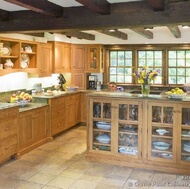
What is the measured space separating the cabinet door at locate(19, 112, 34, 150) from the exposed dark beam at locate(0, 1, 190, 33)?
1.58 meters

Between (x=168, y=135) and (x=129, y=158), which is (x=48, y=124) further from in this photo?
(x=168, y=135)

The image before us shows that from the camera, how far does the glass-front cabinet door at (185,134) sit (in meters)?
4.28

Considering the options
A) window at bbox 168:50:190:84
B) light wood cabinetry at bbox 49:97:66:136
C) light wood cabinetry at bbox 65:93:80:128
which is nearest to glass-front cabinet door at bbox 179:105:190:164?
light wood cabinetry at bbox 49:97:66:136

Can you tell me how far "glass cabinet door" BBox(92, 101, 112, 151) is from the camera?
470cm

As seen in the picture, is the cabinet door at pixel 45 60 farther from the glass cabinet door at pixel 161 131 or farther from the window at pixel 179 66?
the window at pixel 179 66

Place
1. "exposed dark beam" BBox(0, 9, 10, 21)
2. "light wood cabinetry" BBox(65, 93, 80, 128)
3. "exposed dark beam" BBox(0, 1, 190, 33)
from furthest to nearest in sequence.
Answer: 1. "light wood cabinetry" BBox(65, 93, 80, 128)
2. "exposed dark beam" BBox(0, 9, 10, 21)
3. "exposed dark beam" BBox(0, 1, 190, 33)

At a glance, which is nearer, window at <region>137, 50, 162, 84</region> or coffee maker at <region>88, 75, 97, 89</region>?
window at <region>137, 50, 162, 84</region>

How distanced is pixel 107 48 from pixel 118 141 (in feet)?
12.6

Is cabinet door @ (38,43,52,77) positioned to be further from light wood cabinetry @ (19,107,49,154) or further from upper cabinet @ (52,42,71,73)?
light wood cabinetry @ (19,107,49,154)

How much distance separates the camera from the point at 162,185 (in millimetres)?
3896

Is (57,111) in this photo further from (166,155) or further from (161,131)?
(166,155)

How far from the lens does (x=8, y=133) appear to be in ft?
15.2

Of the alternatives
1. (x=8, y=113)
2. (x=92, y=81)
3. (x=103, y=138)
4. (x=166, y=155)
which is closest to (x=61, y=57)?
(x=92, y=81)

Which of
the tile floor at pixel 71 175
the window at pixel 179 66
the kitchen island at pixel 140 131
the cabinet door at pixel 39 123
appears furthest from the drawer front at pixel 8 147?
the window at pixel 179 66
